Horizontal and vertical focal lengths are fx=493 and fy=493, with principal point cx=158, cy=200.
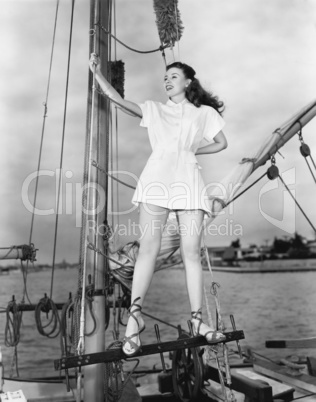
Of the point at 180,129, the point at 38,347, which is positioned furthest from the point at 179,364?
the point at 38,347

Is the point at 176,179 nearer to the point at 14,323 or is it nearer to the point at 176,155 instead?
the point at 176,155

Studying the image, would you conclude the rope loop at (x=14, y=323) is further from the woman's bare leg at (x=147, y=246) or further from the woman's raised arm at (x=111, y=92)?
the woman's raised arm at (x=111, y=92)

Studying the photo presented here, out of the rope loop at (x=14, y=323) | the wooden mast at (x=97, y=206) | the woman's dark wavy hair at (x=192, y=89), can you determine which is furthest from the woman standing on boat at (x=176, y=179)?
the rope loop at (x=14, y=323)

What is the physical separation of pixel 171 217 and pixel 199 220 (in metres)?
0.38

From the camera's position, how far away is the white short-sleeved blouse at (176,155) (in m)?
2.27

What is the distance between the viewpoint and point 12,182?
877cm

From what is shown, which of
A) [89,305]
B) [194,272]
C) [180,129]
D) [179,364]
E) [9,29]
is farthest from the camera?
[9,29]

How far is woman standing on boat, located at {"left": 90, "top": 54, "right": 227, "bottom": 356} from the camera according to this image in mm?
2229

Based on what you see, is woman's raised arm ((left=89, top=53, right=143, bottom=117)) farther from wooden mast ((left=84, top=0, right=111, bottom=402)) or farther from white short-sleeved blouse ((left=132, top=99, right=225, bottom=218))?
wooden mast ((left=84, top=0, right=111, bottom=402))

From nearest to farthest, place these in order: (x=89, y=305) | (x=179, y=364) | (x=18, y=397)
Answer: (x=18, y=397), (x=89, y=305), (x=179, y=364)

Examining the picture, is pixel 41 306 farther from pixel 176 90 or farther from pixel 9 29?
pixel 9 29

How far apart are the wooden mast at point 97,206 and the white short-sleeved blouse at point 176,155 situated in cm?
36

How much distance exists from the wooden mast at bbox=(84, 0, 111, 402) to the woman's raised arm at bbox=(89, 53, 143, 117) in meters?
0.19

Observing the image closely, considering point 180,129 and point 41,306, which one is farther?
point 41,306
